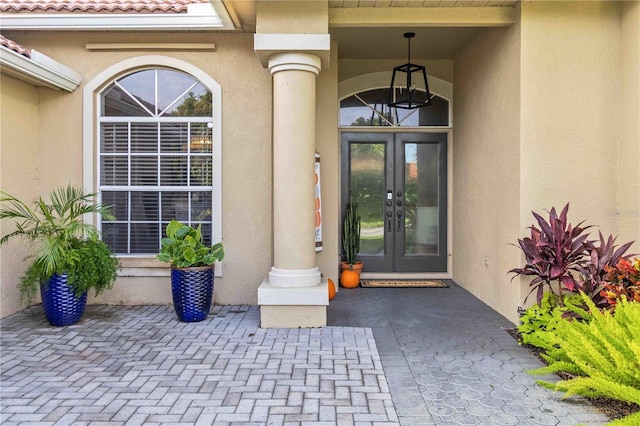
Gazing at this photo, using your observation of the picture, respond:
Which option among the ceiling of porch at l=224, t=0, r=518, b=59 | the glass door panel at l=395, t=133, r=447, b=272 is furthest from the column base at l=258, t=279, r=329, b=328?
the ceiling of porch at l=224, t=0, r=518, b=59

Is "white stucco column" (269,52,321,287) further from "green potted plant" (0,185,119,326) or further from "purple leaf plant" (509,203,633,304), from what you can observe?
"purple leaf plant" (509,203,633,304)

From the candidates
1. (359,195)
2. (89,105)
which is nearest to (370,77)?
(359,195)

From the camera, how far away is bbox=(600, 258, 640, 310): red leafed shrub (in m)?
3.04

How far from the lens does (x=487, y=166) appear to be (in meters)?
4.85

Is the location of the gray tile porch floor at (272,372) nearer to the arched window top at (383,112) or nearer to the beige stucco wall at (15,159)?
the beige stucco wall at (15,159)

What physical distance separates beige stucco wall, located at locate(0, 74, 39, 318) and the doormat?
410cm

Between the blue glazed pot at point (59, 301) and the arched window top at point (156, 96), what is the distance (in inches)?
81.2

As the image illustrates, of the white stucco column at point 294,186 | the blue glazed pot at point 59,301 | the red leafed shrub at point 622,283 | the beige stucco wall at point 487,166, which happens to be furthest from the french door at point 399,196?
the blue glazed pot at point 59,301

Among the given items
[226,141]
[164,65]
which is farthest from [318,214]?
[164,65]

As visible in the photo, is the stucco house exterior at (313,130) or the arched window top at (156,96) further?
the arched window top at (156,96)

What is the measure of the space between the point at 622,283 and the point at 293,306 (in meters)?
2.68

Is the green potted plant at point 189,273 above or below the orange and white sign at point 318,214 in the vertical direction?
below

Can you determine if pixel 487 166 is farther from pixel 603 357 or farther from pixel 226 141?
pixel 226 141

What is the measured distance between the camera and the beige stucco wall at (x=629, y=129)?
12.7 ft
